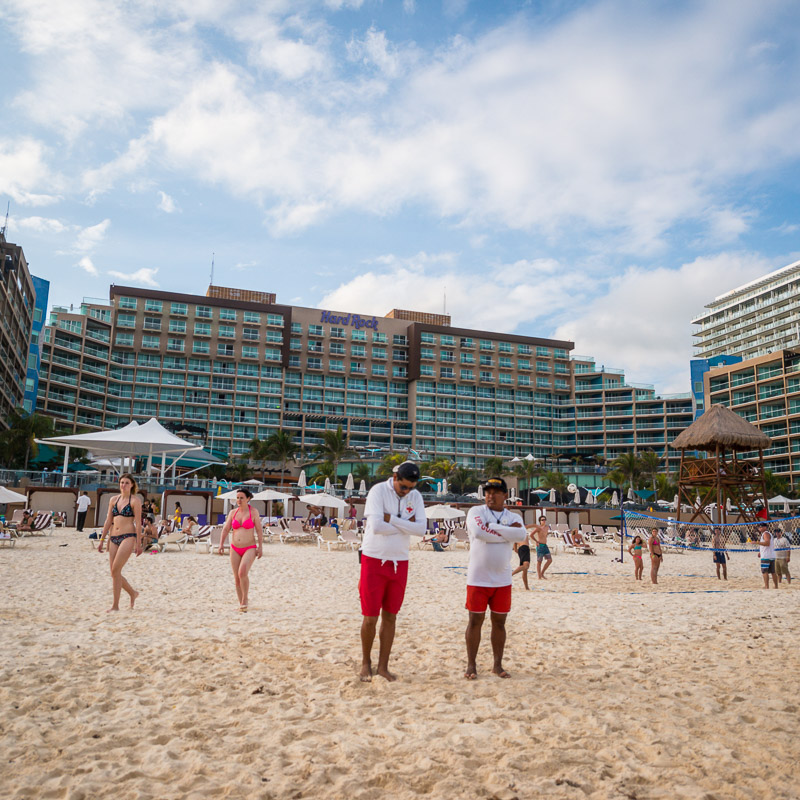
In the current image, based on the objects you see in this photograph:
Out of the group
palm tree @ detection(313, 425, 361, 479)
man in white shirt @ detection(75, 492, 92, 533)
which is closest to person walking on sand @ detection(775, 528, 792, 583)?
man in white shirt @ detection(75, 492, 92, 533)

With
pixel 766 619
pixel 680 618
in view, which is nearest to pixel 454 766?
pixel 680 618

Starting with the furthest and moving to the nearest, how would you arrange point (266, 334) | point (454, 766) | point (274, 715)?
1. point (266, 334)
2. point (274, 715)
3. point (454, 766)

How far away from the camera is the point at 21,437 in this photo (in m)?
44.2

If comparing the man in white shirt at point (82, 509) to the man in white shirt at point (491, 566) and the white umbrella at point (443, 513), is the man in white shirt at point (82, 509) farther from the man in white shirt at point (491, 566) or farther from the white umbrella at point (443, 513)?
the man in white shirt at point (491, 566)

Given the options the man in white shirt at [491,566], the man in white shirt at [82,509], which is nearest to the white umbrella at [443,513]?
the man in white shirt at [82,509]

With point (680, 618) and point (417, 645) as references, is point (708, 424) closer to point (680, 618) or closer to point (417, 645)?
point (680, 618)

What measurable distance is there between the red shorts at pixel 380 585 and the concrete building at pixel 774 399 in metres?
69.2

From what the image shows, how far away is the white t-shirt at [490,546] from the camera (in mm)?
4762

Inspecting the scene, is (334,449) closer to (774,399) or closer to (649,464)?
(649,464)

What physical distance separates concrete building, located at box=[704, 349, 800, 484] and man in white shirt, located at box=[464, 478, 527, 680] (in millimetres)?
68578

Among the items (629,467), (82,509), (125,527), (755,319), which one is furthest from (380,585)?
(755,319)

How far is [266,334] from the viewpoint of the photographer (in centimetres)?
7988

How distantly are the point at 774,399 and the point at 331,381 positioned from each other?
4938 cm

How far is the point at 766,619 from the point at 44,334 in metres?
72.1
